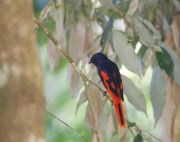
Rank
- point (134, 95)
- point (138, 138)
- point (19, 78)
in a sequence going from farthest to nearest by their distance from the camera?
point (134, 95) → point (138, 138) → point (19, 78)

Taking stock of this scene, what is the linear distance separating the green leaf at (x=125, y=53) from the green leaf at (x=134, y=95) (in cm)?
12

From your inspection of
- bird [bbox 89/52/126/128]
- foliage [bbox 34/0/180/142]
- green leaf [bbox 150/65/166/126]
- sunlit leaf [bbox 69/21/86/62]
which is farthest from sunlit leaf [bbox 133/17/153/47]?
sunlit leaf [bbox 69/21/86/62]

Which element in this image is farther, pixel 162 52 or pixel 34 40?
pixel 162 52

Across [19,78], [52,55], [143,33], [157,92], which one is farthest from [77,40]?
[19,78]

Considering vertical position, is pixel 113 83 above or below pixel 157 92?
above

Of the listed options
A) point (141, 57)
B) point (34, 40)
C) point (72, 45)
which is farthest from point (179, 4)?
point (34, 40)

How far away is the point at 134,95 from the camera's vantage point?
6.07ft

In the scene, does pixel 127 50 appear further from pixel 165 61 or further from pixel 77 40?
pixel 77 40

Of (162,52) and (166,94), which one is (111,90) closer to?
(162,52)

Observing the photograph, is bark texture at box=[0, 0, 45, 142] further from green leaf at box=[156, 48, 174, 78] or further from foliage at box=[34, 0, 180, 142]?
green leaf at box=[156, 48, 174, 78]

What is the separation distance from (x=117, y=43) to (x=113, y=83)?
0.15 m

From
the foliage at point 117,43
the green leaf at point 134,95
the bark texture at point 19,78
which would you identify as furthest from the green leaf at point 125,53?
the bark texture at point 19,78

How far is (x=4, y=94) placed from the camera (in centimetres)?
63

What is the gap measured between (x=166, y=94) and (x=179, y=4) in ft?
1.08
